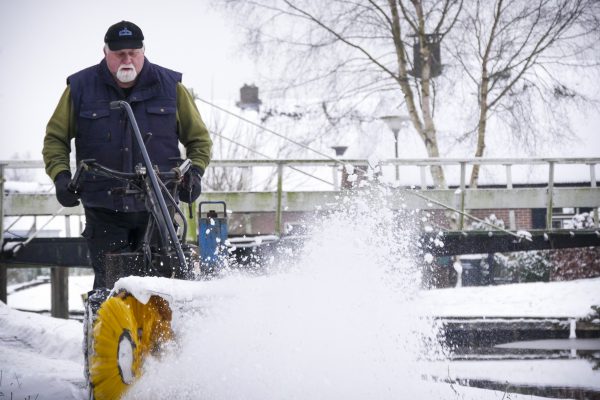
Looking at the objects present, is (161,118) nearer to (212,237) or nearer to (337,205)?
(212,237)

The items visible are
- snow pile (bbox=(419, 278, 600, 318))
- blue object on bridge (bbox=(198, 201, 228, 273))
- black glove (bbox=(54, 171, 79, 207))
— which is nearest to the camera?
black glove (bbox=(54, 171, 79, 207))

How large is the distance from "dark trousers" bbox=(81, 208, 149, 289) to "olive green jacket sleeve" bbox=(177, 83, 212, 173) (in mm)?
488

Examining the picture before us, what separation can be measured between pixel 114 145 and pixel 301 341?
4.63 feet

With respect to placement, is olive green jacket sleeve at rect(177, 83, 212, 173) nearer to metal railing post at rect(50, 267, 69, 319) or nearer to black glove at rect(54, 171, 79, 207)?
black glove at rect(54, 171, 79, 207)

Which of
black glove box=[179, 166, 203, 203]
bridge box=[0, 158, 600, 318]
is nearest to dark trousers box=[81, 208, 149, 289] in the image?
black glove box=[179, 166, 203, 203]

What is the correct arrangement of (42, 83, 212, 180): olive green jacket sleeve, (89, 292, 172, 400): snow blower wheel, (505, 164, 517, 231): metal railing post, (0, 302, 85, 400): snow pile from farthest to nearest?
(505, 164, 517, 231): metal railing post < (42, 83, 212, 180): olive green jacket sleeve < (0, 302, 85, 400): snow pile < (89, 292, 172, 400): snow blower wheel

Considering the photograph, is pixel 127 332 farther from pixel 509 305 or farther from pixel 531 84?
pixel 531 84

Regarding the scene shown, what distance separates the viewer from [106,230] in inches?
167

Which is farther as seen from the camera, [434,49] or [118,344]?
[434,49]

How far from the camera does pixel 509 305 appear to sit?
11.3m

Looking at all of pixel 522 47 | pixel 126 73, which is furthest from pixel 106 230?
pixel 522 47

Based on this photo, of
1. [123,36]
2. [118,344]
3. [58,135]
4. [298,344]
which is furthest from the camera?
[58,135]

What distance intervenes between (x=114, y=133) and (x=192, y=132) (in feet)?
1.60

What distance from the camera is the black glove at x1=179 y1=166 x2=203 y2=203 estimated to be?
424cm
